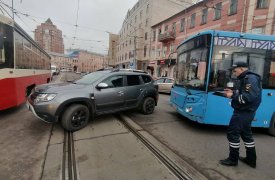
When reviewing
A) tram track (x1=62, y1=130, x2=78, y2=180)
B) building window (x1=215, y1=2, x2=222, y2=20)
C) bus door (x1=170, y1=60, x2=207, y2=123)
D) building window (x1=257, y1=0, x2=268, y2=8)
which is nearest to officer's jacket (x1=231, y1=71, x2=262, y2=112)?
bus door (x1=170, y1=60, x2=207, y2=123)

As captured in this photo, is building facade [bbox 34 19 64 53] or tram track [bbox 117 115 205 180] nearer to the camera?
tram track [bbox 117 115 205 180]

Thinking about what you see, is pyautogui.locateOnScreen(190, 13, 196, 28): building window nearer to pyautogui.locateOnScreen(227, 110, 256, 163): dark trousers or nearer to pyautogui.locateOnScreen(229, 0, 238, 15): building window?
pyautogui.locateOnScreen(229, 0, 238, 15): building window

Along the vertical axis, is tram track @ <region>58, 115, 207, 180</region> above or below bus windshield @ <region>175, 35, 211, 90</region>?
below

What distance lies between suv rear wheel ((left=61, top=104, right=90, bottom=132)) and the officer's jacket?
3.80 meters

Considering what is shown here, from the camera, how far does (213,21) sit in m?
20.4

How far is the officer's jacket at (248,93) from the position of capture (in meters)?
3.11

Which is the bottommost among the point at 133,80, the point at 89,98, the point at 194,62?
the point at 89,98

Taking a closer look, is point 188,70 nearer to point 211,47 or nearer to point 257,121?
point 211,47

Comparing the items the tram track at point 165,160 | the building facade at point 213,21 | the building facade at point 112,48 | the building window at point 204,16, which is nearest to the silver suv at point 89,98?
the tram track at point 165,160

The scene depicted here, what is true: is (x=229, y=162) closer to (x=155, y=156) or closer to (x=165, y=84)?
(x=155, y=156)

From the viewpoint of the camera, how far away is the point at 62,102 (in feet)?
15.2

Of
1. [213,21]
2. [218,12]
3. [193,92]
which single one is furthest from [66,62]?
[193,92]

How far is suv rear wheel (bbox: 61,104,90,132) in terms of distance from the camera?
4.75 meters

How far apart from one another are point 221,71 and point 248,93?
161 cm
